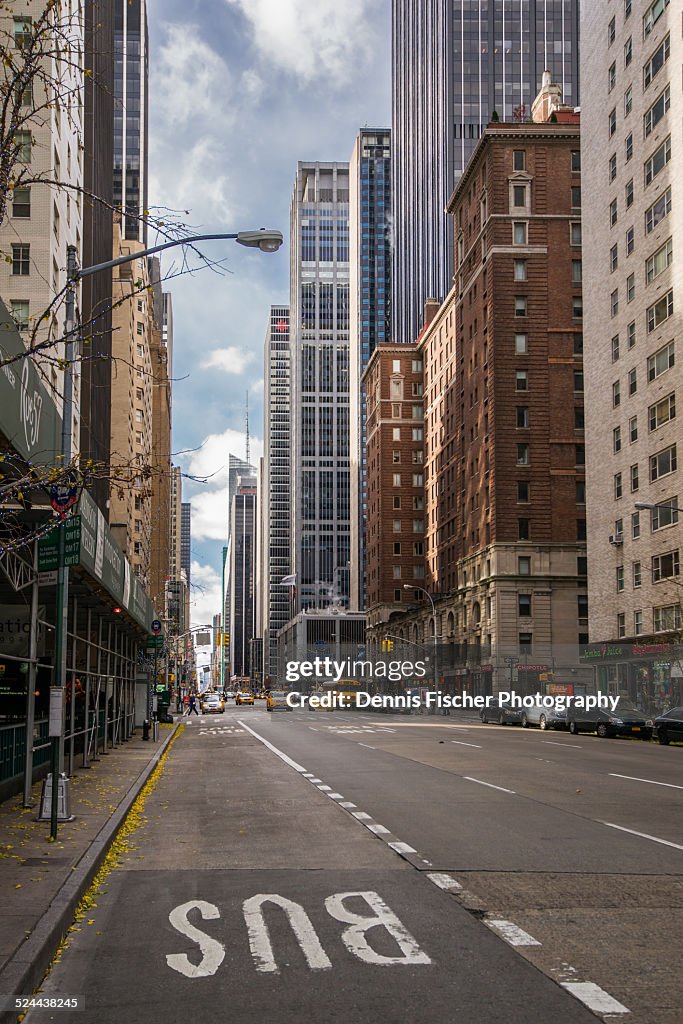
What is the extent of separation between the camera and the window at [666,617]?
53.5 m

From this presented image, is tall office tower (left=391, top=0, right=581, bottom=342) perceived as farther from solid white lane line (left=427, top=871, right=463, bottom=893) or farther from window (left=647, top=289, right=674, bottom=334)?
solid white lane line (left=427, top=871, right=463, bottom=893)

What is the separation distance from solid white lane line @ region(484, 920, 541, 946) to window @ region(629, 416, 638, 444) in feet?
176

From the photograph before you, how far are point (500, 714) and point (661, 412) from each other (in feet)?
62.6

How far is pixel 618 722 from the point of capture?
148 ft

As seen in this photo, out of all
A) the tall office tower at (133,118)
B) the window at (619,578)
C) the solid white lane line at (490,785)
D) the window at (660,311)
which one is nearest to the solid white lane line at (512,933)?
the solid white lane line at (490,785)

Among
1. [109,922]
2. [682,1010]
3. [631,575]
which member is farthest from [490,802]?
[631,575]

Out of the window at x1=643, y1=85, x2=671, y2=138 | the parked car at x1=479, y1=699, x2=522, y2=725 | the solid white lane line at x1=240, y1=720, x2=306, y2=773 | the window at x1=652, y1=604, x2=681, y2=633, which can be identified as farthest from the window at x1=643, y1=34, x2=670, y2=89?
the solid white lane line at x1=240, y1=720, x2=306, y2=773

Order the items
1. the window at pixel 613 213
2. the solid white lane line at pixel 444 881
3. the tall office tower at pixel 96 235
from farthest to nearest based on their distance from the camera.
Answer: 1. the window at pixel 613 213
2. the tall office tower at pixel 96 235
3. the solid white lane line at pixel 444 881

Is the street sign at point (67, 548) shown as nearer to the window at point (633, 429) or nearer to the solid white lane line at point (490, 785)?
the solid white lane line at point (490, 785)

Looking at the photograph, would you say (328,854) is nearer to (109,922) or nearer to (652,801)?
(109,922)

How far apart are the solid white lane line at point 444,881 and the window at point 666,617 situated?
42.8 metres

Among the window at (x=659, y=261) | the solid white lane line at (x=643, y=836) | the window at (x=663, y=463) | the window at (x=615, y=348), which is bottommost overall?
the solid white lane line at (x=643, y=836)

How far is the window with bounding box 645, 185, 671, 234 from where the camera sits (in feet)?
186

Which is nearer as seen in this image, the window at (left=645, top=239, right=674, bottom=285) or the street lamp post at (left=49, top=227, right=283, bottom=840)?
the street lamp post at (left=49, top=227, right=283, bottom=840)
